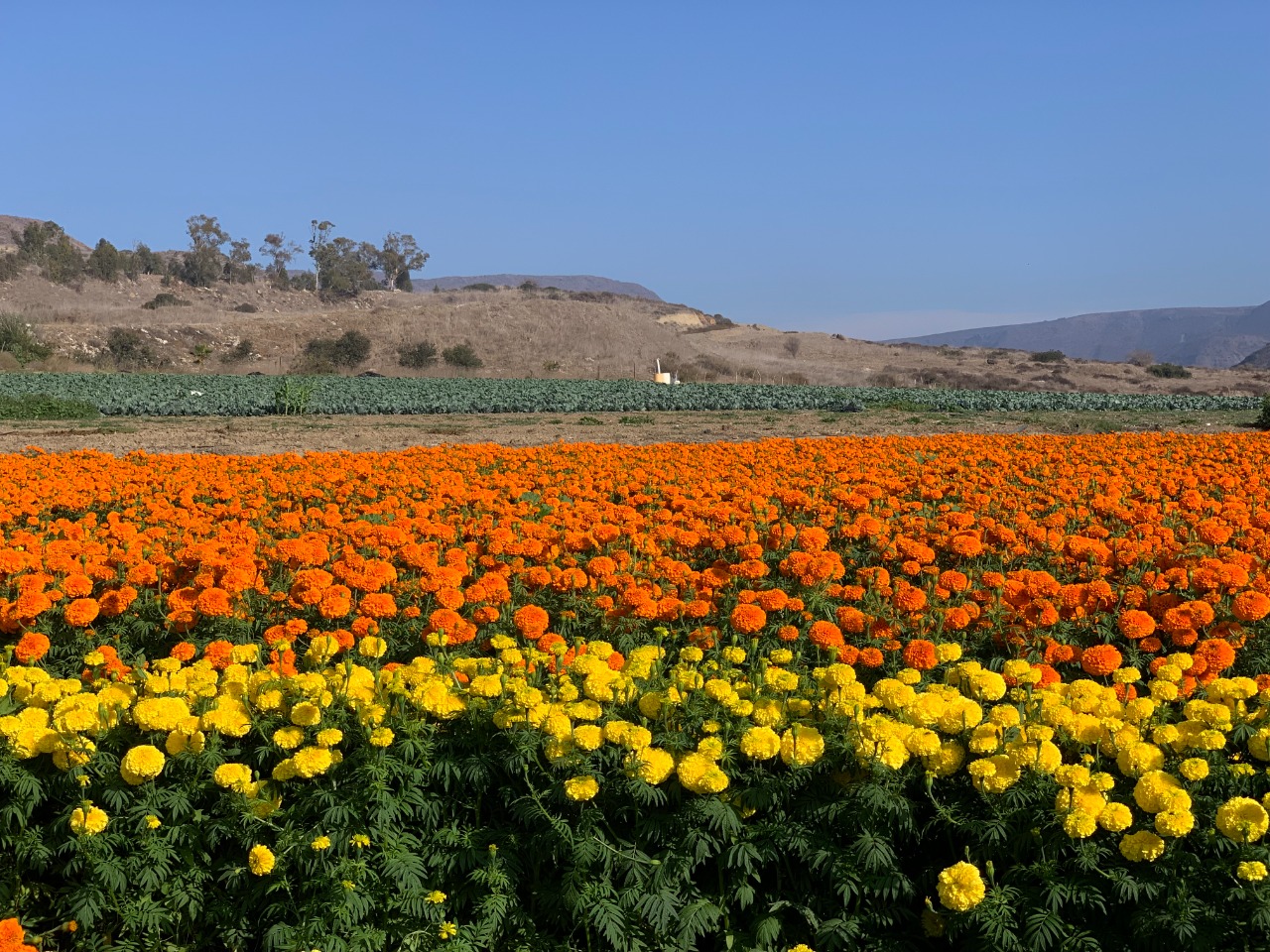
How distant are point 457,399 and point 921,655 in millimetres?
28625

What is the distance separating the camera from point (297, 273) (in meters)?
124

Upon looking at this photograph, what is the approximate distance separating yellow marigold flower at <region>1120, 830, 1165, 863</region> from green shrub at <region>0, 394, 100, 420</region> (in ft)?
85.5

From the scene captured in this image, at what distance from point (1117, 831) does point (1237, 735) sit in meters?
0.74

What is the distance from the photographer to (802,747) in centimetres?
342

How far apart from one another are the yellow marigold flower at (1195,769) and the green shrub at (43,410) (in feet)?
85.4

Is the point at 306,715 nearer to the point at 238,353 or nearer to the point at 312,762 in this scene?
the point at 312,762

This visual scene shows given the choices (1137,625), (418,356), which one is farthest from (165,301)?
(1137,625)

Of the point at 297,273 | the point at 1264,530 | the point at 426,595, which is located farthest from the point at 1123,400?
the point at 297,273

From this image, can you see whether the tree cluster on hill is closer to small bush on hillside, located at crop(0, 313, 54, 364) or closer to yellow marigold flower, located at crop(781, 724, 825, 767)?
small bush on hillside, located at crop(0, 313, 54, 364)

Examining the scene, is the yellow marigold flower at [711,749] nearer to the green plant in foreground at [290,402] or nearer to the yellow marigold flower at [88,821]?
the yellow marigold flower at [88,821]

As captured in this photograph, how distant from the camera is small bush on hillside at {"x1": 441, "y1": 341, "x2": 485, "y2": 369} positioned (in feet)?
210

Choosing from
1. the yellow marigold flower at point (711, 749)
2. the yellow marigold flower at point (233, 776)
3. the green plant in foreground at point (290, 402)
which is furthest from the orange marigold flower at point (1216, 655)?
the green plant in foreground at point (290, 402)

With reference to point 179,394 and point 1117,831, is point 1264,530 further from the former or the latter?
point 179,394

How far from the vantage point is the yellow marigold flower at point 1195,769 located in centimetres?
317
